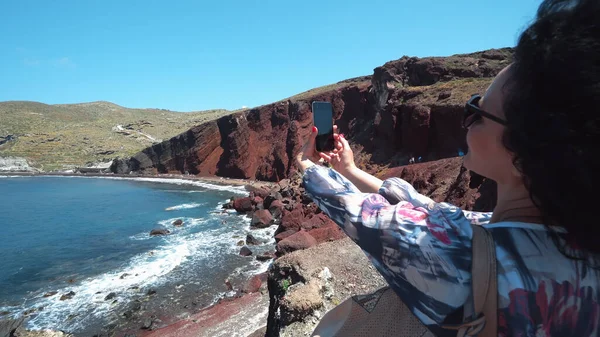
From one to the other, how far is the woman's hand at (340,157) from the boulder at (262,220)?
23788 mm

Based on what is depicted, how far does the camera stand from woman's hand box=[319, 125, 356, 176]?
1.92 meters

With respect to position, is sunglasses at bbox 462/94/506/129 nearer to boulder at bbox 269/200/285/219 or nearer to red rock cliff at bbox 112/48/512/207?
red rock cliff at bbox 112/48/512/207

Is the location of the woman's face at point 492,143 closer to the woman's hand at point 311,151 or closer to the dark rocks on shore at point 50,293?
the woman's hand at point 311,151

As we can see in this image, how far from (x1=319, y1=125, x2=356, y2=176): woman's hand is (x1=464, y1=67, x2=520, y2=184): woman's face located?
0.71 meters

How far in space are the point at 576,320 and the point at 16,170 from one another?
96921 mm

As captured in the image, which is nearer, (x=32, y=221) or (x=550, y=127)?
(x=550, y=127)

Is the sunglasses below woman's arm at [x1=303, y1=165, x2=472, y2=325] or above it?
above

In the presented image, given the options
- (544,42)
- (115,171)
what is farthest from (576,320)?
(115,171)

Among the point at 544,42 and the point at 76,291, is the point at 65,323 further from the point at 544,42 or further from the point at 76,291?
the point at 544,42

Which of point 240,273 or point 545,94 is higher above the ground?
point 545,94

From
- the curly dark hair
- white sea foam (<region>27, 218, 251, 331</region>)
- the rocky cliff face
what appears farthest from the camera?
the rocky cliff face

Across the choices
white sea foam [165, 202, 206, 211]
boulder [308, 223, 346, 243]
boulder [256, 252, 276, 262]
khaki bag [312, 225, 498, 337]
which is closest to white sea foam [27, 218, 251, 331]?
boulder [256, 252, 276, 262]

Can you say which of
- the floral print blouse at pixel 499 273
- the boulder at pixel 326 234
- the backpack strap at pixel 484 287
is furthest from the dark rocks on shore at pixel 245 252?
the backpack strap at pixel 484 287

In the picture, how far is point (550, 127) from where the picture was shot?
1004 millimetres
